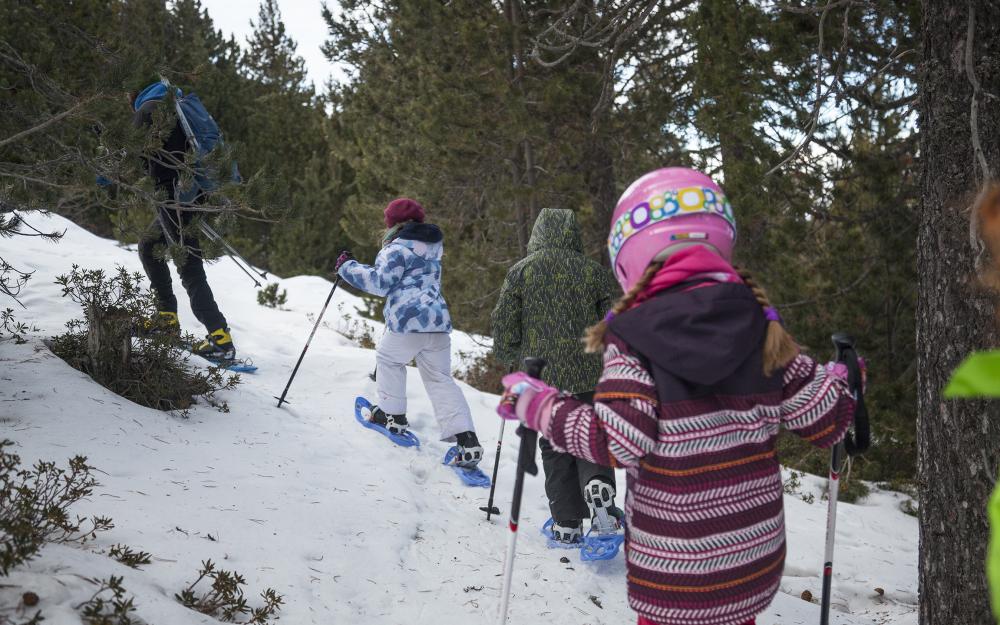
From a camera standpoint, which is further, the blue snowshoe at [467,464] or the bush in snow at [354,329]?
the bush in snow at [354,329]

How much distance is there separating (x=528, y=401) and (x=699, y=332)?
0.58 metres

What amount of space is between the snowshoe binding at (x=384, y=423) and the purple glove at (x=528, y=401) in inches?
133

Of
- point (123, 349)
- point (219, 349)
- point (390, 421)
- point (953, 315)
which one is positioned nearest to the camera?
→ point (953, 315)

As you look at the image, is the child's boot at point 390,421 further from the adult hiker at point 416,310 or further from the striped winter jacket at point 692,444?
the striped winter jacket at point 692,444

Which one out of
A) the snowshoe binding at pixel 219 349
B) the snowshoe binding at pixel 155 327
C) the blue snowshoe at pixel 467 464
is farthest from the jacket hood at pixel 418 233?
the snowshoe binding at pixel 219 349

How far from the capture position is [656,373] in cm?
217

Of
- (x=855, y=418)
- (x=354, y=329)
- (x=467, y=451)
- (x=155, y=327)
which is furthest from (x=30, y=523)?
(x=354, y=329)

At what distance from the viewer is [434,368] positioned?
5.56 m

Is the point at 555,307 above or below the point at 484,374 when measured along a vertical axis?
above

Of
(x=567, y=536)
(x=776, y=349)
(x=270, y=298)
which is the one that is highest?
(x=270, y=298)

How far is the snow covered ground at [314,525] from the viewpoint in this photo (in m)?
3.18

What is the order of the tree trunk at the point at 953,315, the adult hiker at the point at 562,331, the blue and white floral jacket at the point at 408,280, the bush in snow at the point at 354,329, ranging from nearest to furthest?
the tree trunk at the point at 953,315 → the adult hiker at the point at 562,331 → the blue and white floral jacket at the point at 408,280 → the bush in snow at the point at 354,329

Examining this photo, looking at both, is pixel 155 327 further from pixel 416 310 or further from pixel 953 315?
pixel 953 315

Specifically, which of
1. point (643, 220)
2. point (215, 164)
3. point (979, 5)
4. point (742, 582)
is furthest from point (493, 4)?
point (742, 582)
